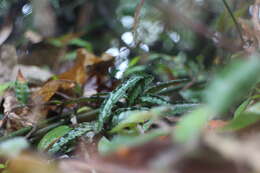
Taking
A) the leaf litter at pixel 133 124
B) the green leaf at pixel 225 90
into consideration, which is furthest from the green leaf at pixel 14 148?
the green leaf at pixel 225 90

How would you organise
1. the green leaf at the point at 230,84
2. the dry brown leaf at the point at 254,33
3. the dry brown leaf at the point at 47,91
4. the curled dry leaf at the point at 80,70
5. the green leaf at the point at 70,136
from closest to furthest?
the green leaf at the point at 230,84 → the green leaf at the point at 70,136 → the dry brown leaf at the point at 254,33 → the dry brown leaf at the point at 47,91 → the curled dry leaf at the point at 80,70

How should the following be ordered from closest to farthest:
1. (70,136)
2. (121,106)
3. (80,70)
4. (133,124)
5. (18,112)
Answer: (133,124)
(70,136)
(121,106)
(18,112)
(80,70)

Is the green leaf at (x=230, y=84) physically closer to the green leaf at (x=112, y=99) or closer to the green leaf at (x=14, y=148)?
the green leaf at (x=14, y=148)

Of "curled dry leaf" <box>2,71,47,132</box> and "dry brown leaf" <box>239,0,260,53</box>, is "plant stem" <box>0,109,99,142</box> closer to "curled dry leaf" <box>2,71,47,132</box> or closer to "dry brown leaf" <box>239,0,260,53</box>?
"curled dry leaf" <box>2,71,47,132</box>

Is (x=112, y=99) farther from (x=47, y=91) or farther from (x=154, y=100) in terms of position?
(x=47, y=91)

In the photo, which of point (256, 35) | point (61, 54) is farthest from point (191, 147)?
point (61, 54)

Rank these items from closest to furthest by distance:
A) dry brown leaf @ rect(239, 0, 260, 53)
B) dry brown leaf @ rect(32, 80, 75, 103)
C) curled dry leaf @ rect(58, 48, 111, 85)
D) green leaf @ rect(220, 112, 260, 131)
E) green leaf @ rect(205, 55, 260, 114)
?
1. green leaf @ rect(205, 55, 260, 114)
2. green leaf @ rect(220, 112, 260, 131)
3. dry brown leaf @ rect(239, 0, 260, 53)
4. dry brown leaf @ rect(32, 80, 75, 103)
5. curled dry leaf @ rect(58, 48, 111, 85)

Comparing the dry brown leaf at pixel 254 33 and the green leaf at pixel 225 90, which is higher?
the green leaf at pixel 225 90

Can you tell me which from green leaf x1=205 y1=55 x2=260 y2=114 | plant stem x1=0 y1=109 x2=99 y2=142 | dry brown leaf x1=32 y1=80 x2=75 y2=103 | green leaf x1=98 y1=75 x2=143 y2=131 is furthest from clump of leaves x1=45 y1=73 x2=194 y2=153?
green leaf x1=205 y1=55 x2=260 y2=114

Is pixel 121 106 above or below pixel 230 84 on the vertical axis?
below

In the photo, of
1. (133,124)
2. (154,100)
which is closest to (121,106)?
(154,100)

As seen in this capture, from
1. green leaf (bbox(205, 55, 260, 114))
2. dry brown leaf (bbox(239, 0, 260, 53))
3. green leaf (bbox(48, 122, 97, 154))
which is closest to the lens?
green leaf (bbox(205, 55, 260, 114))
